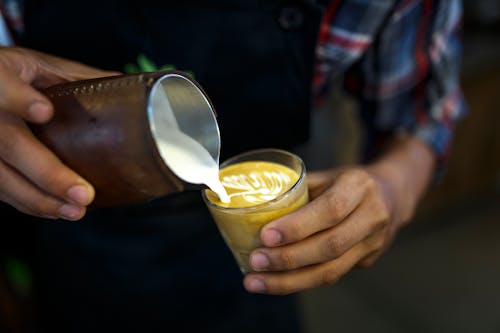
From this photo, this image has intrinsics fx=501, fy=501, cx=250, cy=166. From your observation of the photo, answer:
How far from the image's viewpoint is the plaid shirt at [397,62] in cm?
134

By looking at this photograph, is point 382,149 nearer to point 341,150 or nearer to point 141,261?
point 141,261

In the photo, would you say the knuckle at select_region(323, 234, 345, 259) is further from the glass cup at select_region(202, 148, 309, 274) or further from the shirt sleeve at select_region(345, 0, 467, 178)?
the shirt sleeve at select_region(345, 0, 467, 178)

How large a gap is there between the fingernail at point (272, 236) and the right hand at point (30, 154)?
0.32 meters

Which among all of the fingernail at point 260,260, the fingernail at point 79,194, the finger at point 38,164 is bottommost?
the fingernail at point 260,260

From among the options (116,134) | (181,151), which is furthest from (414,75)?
(116,134)

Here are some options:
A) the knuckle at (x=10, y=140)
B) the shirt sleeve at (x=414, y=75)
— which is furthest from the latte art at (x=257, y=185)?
the shirt sleeve at (x=414, y=75)

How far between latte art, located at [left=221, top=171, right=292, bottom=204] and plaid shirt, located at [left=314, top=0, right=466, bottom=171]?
461 millimetres

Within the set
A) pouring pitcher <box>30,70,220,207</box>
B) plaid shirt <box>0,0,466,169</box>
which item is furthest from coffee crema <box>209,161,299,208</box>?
plaid shirt <box>0,0,466,169</box>

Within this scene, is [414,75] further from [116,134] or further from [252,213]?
[116,134]

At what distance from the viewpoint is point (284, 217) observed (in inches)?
37.0

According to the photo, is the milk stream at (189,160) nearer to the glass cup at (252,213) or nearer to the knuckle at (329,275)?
the glass cup at (252,213)

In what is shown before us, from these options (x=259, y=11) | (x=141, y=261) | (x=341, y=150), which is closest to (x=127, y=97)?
(x=259, y=11)

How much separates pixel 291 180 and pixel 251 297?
1.97 ft

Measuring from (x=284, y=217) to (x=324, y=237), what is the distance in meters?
0.09
